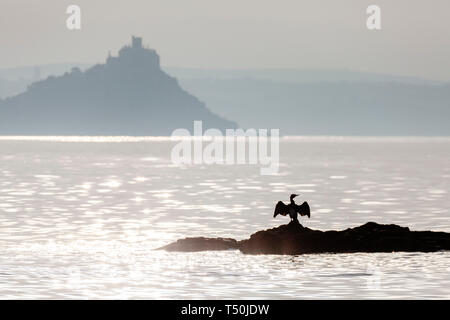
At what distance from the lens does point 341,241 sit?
136ft

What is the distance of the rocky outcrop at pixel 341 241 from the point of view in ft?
136

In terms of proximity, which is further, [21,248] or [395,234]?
[21,248]

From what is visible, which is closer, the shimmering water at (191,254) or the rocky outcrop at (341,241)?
the shimmering water at (191,254)

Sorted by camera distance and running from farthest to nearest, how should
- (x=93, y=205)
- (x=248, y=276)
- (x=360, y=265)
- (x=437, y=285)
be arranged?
1. (x=93, y=205)
2. (x=360, y=265)
3. (x=248, y=276)
4. (x=437, y=285)

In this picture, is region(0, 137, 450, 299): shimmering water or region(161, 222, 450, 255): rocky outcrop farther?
region(161, 222, 450, 255): rocky outcrop

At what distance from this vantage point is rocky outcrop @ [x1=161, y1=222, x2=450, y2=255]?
136 ft

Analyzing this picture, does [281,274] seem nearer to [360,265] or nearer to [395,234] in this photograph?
[360,265]

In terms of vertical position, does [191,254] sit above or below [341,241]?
below

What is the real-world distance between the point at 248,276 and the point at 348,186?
7686 cm

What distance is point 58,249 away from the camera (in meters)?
45.8

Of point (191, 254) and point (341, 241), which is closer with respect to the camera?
point (341, 241)
